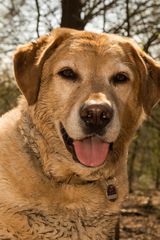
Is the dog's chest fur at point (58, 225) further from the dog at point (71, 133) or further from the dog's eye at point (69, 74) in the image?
the dog's eye at point (69, 74)

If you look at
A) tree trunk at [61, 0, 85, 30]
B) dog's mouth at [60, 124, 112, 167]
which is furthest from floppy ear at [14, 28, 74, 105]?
tree trunk at [61, 0, 85, 30]

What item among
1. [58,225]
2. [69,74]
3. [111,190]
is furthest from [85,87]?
[58,225]

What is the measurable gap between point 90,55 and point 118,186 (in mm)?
1272

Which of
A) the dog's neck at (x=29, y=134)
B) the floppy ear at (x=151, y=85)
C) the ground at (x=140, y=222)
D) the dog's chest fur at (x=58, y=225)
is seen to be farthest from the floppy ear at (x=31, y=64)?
the ground at (x=140, y=222)

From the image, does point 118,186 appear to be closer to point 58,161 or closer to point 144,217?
point 58,161

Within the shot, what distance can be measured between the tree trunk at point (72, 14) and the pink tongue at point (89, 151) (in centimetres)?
424

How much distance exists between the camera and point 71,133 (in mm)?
4633

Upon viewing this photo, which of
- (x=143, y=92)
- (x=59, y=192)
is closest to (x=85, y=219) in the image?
(x=59, y=192)

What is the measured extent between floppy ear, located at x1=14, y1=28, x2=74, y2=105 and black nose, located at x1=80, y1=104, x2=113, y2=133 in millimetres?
690

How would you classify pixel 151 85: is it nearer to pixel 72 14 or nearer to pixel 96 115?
pixel 96 115

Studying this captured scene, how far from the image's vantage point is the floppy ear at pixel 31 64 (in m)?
4.94

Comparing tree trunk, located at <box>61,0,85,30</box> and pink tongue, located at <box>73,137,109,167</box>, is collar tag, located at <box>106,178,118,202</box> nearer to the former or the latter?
pink tongue, located at <box>73,137,109,167</box>

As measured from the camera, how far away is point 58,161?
16.4ft

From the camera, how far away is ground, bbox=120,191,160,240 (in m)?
11.3
